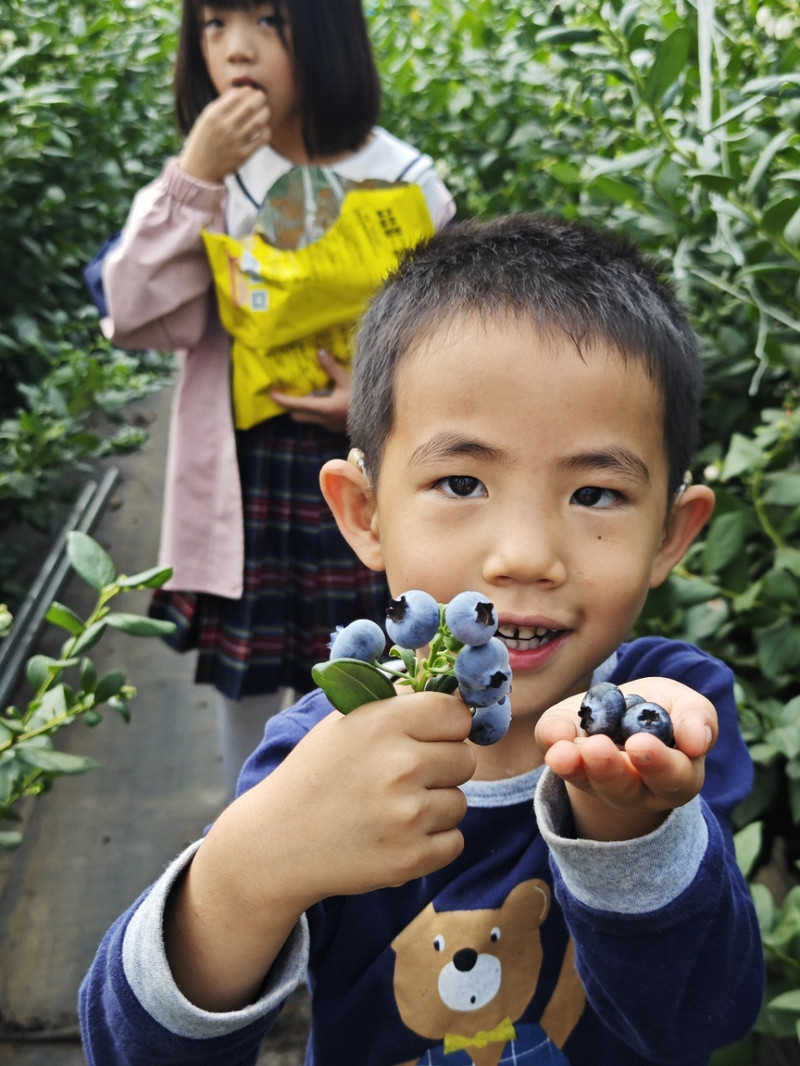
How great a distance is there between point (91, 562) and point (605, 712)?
0.77 m

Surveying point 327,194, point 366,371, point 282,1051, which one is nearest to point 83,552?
point 366,371

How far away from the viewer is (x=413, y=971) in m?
0.94

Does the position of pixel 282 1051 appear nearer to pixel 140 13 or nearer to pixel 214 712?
pixel 214 712

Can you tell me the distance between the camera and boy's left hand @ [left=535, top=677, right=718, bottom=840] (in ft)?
1.98

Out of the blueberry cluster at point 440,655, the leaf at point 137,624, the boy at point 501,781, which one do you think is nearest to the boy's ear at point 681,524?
the boy at point 501,781

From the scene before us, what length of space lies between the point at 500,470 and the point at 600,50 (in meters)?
1.07

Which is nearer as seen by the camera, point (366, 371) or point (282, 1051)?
point (366, 371)

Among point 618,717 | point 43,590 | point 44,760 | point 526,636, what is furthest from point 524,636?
point 43,590

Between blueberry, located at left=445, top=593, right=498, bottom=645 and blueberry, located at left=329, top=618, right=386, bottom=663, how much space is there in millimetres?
52

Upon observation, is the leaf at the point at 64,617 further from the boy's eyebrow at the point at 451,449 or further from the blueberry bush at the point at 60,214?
the blueberry bush at the point at 60,214

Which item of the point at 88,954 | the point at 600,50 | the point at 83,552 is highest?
the point at 600,50

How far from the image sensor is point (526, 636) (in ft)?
2.77

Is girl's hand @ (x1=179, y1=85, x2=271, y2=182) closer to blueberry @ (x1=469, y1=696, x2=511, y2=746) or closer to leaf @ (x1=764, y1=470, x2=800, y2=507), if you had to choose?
leaf @ (x1=764, y1=470, x2=800, y2=507)

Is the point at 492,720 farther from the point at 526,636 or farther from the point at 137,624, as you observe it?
the point at 137,624
